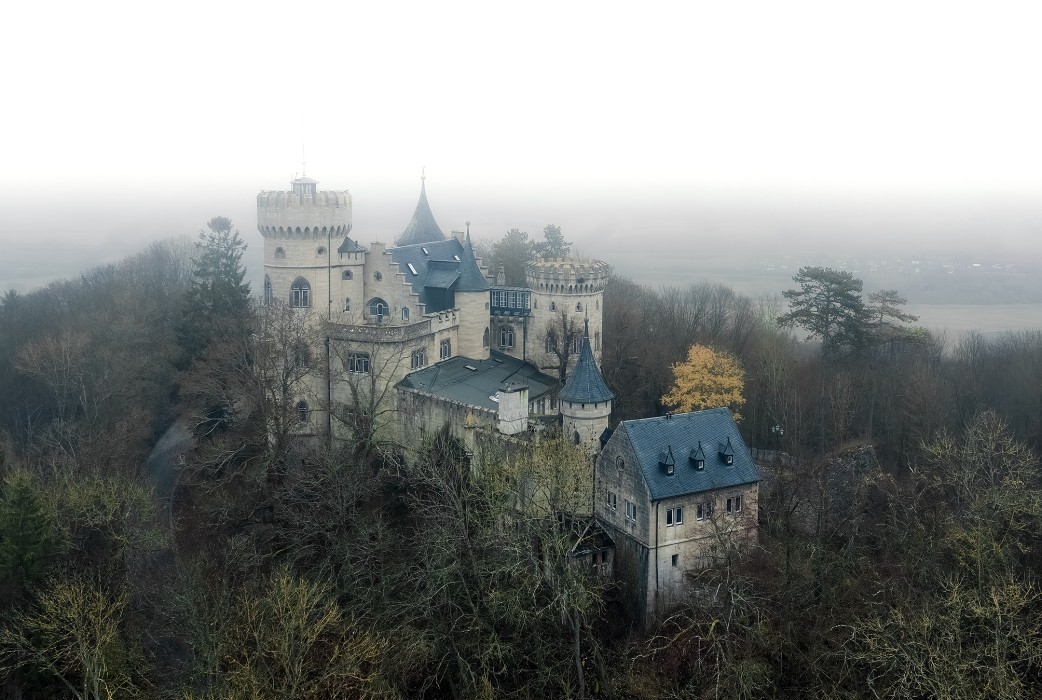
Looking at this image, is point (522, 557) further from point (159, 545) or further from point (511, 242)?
point (511, 242)

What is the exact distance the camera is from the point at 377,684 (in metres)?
24.5

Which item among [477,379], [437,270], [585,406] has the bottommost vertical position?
[477,379]

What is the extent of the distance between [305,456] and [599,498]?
12710 millimetres

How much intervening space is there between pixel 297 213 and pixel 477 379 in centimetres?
1099

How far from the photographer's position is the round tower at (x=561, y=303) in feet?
156

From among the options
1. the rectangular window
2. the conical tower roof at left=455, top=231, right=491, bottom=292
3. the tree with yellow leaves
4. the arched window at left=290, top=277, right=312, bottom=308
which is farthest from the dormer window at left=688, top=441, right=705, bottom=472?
the arched window at left=290, top=277, right=312, bottom=308

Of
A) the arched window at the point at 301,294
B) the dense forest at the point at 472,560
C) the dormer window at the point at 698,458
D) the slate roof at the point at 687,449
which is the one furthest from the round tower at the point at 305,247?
the dormer window at the point at 698,458

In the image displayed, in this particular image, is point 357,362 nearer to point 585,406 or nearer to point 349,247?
point 349,247

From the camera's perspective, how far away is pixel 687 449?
33.8 metres

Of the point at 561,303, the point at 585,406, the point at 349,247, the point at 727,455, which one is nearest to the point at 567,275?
the point at 561,303

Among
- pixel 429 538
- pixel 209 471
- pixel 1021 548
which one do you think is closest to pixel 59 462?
pixel 209 471

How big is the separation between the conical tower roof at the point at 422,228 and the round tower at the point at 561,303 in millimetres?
8431

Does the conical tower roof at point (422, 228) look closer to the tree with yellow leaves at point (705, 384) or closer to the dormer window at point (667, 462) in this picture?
the tree with yellow leaves at point (705, 384)

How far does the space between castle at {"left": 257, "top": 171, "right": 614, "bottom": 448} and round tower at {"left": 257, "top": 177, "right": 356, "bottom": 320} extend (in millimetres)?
46
